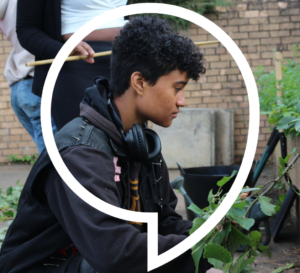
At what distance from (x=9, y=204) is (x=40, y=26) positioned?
2.24 metres

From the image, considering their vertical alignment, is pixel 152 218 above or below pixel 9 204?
above

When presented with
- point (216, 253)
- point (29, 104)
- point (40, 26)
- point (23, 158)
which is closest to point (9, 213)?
point (29, 104)

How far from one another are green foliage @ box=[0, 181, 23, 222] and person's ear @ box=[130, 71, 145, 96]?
242 cm

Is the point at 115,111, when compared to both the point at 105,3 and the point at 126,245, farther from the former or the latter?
the point at 105,3

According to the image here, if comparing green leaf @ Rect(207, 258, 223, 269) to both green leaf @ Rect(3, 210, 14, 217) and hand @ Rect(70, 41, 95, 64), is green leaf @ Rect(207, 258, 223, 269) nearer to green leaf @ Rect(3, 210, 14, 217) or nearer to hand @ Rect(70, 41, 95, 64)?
hand @ Rect(70, 41, 95, 64)

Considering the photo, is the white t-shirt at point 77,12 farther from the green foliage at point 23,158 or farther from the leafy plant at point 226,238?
the green foliage at point 23,158

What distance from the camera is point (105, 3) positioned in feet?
8.07

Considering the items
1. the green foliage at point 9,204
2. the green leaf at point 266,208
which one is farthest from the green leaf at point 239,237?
the green foliage at point 9,204

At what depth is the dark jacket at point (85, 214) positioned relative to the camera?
1.33 m

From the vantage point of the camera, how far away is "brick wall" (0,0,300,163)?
6031 mm

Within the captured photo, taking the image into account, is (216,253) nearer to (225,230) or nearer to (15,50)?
(225,230)

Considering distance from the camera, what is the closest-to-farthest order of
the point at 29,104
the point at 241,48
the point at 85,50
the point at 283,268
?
the point at 85,50
the point at 283,268
the point at 29,104
the point at 241,48

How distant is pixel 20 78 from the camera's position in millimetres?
2941

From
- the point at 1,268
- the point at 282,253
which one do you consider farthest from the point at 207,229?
the point at 282,253
